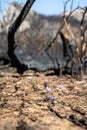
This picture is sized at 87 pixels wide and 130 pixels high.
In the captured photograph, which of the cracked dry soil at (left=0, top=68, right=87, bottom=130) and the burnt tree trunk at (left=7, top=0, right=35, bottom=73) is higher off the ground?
the burnt tree trunk at (left=7, top=0, right=35, bottom=73)

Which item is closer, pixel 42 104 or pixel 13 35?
pixel 42 104

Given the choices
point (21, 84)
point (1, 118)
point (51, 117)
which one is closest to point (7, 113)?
point (1, 118)

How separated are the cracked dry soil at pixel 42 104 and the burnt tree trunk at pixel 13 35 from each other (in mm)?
417

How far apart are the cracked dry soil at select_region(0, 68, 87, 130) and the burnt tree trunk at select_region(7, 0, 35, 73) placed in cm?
42

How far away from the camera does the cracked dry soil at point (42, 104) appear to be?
3.86 meters

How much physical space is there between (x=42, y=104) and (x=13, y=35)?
153 cm

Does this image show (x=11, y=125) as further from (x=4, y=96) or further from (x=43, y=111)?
(x=4, y=96)

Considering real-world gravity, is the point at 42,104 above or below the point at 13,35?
below

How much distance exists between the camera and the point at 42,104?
4.57 metres

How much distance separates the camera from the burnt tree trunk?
16.5 feet

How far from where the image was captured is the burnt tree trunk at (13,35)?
5.03 meters

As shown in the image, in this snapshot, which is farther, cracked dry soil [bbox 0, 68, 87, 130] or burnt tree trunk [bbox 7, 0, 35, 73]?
burnt tree trunk [bbox 7, 0, 35, 73]

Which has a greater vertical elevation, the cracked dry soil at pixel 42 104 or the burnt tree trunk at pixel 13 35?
the burnt tree trunk at pixel 13 35

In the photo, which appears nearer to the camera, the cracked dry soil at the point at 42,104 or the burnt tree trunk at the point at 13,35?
the cracked dry soil at the point at 42,104
